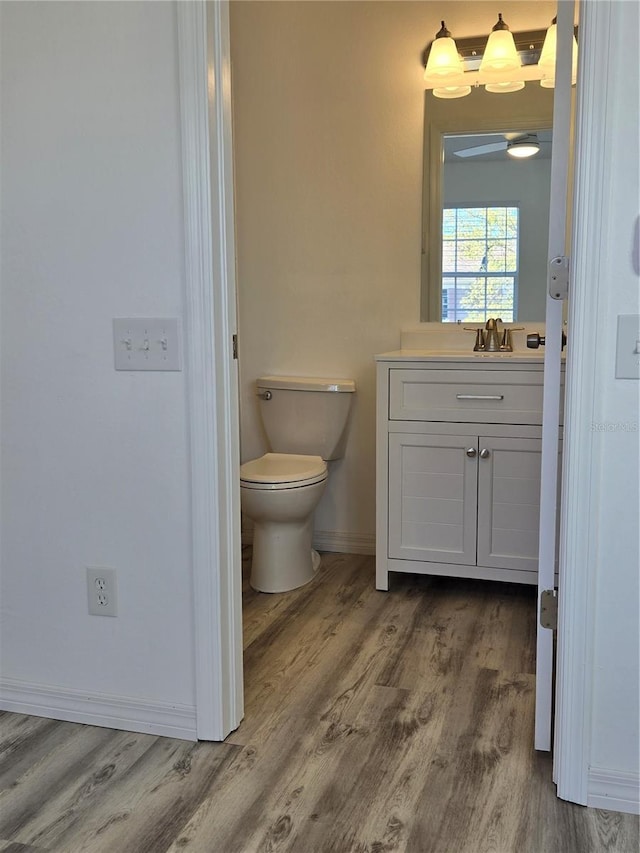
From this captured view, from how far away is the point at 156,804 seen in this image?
164 cm

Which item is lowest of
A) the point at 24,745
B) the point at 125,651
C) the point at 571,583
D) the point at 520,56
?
the point at 24,745

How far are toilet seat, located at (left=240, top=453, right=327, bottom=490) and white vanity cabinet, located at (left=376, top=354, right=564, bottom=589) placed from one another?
26cm

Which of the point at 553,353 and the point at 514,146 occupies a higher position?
the point at 514,146

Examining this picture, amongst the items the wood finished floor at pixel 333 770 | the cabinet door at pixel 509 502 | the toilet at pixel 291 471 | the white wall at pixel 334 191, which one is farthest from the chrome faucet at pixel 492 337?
the wood finished floor at pixel 333 770

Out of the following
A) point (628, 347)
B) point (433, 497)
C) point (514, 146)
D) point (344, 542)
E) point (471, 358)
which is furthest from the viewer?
point (344, 542)

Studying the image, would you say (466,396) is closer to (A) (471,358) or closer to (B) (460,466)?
(A) (471,358)

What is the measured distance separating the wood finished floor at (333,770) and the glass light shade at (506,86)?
2035 mm

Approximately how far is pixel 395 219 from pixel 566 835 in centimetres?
234

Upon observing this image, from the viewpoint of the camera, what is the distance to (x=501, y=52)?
2939 mm

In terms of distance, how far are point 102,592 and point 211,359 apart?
2.17 feet

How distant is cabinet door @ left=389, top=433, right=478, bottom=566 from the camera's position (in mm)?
2773

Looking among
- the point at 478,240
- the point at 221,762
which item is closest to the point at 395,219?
the point at 478,240

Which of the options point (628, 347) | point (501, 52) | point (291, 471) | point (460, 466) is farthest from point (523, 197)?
point (628, 347)

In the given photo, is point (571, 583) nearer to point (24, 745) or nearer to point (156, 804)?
point (156, 804)
